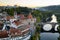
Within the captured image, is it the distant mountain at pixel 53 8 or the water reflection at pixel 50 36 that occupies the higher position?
the distant mountain at pixel 53 8

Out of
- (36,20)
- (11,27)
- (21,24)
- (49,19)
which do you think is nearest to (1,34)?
(11,27)

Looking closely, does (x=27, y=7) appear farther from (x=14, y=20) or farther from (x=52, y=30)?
(x=52, y=30)

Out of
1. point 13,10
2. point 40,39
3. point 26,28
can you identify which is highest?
point 13,10

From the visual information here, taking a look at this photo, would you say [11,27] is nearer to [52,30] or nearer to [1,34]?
[1,34]

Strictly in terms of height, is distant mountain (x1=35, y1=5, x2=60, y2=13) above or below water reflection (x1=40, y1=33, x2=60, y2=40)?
above

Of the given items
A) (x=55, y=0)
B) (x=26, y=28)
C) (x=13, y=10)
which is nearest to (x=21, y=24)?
(x=26, y=28)

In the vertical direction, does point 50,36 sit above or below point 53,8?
below

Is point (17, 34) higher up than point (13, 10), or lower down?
lower down

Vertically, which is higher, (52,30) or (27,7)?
(27,7)

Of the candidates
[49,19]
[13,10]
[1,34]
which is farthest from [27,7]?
[1,34]
